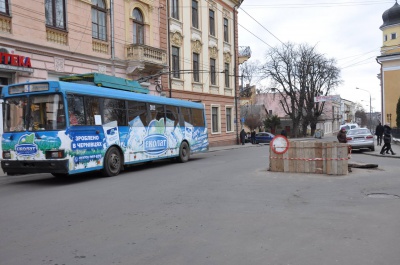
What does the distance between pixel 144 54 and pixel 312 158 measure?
13.7m

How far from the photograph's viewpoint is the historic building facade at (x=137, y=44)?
51.5 feet

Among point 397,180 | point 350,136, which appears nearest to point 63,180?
point 397,180

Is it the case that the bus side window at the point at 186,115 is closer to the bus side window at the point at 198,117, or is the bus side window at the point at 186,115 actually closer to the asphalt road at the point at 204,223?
the bus side window at the point at 198,117

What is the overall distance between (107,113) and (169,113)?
14.6 feet

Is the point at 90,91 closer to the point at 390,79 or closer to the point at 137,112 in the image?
the point at 137,112

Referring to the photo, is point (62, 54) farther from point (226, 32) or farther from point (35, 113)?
point (226, 32)

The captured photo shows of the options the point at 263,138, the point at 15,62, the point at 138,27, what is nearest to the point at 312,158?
the point at 15,62

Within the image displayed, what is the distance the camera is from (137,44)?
70.5 feet

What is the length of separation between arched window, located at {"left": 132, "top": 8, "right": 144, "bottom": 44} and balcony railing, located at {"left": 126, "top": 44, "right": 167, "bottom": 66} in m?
1.26

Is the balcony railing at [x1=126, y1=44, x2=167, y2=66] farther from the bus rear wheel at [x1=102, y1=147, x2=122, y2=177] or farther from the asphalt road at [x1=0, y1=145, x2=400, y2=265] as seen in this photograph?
the asphalt road at [x1=0, y1=145, x2=400, y2=265]

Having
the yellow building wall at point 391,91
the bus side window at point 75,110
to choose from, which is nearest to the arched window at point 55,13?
the bus side window at point 75,110

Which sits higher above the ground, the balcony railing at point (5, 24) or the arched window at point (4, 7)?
the arched window at point (4, 7)

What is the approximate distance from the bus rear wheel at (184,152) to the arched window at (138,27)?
8721mm

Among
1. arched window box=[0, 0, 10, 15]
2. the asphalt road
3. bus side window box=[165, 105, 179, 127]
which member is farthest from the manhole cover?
arched window box=[0, 0, 10, 15]
